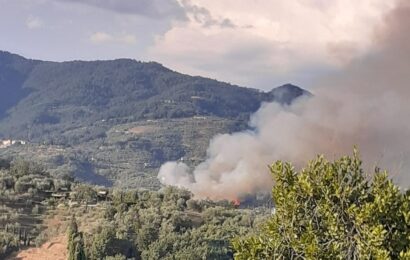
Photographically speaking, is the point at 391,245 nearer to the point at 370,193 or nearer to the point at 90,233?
the point at 370,193

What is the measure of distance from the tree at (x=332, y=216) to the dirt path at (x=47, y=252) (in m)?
38.0

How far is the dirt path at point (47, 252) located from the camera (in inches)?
2105

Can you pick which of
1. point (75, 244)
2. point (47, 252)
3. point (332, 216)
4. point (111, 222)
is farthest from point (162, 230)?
point (332, 216)

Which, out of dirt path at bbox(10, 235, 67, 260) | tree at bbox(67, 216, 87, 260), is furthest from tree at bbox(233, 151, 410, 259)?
dirt path at bbox(10, 235, 67, 260)

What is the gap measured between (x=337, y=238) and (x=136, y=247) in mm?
39638

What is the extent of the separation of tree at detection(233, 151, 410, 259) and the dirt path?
125 ft

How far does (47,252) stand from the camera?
54.7 meters

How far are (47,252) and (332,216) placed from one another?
4106 cm

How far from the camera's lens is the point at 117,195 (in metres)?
72.8

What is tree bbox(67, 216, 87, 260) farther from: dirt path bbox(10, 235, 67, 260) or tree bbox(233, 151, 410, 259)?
tree bbox(233, 151, 410, 259)

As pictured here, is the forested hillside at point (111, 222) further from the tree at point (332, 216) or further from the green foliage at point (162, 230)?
the tree at point (332, 216)

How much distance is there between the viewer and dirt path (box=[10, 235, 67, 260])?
53.5m

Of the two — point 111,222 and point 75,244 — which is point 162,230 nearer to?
point 111,222

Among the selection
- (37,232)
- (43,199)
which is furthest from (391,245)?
(43,199)
